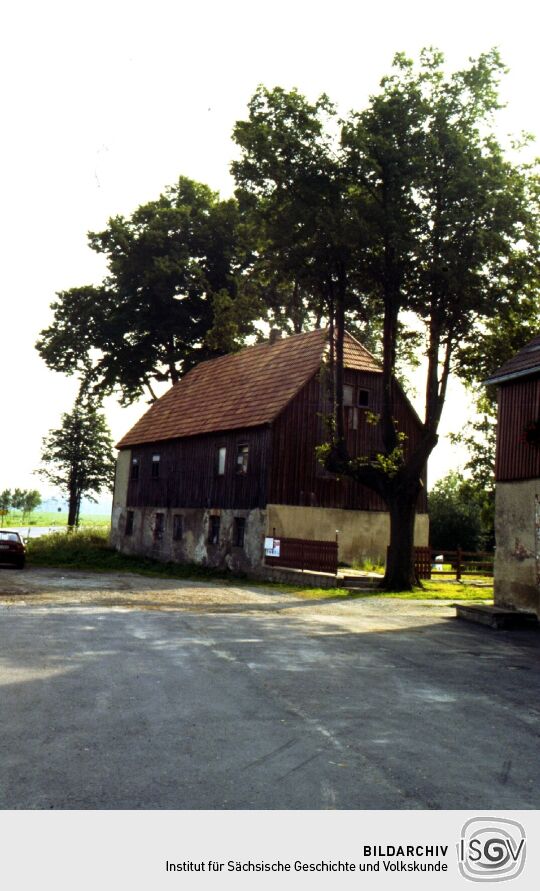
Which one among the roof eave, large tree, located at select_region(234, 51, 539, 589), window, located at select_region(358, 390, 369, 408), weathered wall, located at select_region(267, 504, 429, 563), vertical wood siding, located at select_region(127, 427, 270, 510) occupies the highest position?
large tree, located at select_region(234, 51, 539, 589)

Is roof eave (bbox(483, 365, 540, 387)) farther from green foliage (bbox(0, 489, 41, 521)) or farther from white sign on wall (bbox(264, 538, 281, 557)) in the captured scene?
green foliage (bbox(0, 489, 41, 521))

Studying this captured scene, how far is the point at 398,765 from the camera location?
6.24m

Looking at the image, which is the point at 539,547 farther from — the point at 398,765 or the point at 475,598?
the point at 398,765

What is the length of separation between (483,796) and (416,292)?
21.7 metres

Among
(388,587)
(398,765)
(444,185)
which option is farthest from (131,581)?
(398,765)

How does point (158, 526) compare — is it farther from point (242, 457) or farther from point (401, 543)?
point (401, 543)

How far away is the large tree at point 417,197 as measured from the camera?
23.6 metres

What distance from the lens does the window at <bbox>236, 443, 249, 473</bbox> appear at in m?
33.5

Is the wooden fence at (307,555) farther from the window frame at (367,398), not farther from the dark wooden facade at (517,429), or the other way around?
the dark wooden facade at (517,429)

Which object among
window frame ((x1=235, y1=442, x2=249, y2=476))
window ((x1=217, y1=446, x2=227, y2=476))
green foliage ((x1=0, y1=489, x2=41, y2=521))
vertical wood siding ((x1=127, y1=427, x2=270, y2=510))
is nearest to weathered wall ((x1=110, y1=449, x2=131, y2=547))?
vertical wood siding ((x1=127, y1=427, x2=270, y2=510))

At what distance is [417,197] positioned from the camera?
24.7 meters

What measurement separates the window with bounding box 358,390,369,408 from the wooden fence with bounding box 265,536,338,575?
7.57 meters
